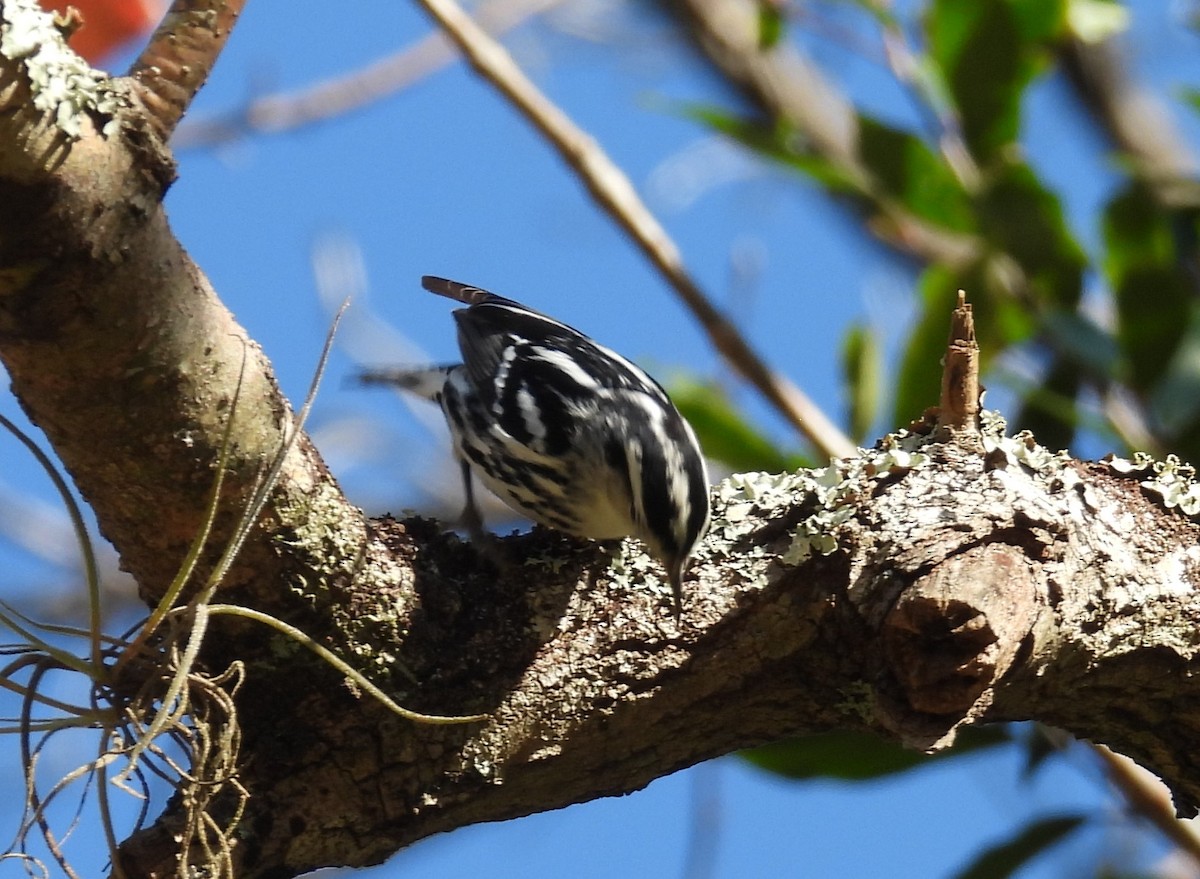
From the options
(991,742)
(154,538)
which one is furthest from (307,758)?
(991,742)

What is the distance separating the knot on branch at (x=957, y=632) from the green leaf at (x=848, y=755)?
1659mm

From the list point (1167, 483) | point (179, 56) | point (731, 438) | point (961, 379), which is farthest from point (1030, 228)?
point (179, 56)

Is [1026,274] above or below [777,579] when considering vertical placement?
above

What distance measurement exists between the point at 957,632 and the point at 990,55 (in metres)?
2.55

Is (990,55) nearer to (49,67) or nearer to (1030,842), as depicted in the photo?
(1030,842)

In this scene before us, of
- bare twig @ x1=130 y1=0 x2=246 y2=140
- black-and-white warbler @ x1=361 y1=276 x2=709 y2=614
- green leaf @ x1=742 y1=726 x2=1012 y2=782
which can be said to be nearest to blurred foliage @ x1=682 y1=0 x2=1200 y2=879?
green leaf @ x1=742 y1=726 x2=1012 y2=782

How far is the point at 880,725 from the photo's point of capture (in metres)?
2.19

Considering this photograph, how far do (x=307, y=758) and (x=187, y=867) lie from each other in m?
0.24

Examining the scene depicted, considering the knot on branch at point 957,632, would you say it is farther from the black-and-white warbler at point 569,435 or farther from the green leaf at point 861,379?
the green leaf at point 861,379

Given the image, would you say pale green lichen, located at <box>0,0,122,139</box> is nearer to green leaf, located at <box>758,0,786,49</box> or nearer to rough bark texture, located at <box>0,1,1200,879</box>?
rough bark texture, located at <box>0,1,1200,879</box>

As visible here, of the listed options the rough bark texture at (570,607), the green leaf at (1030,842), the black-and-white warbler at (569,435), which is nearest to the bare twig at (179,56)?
the rough bark texture at (570,607)

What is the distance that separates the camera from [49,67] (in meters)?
1.60

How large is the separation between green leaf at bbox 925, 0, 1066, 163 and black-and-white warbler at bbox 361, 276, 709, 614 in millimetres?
1493

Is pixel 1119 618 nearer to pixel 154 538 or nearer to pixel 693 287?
pixel 154 538
